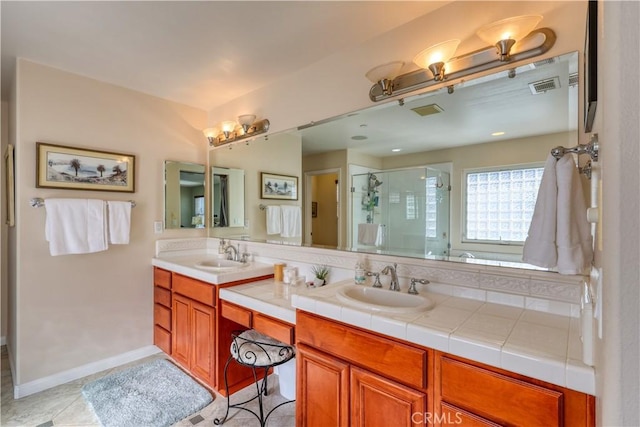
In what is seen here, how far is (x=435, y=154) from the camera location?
170 cm

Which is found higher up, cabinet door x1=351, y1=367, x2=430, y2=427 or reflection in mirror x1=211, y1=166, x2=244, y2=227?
reflection in mirror x1=211, y1=166, x2=244, y2=227

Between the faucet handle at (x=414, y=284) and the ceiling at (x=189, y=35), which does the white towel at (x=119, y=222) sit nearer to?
the ceiling at (x=189, y=35)

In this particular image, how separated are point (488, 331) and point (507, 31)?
4.14 ft

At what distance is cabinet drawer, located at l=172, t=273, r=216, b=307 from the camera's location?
2.10 metres

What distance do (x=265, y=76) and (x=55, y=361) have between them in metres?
2.74

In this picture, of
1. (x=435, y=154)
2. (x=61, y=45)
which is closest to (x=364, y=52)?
(x=435, y=154)

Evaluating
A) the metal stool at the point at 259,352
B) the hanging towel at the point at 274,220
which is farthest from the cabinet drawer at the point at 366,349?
the hanging towel at the point at 274,220

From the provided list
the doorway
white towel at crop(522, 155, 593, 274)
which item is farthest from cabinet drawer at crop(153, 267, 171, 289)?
white towel at crop(522, 155, 593, 274)

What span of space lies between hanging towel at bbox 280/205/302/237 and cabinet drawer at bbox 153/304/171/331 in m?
1.25

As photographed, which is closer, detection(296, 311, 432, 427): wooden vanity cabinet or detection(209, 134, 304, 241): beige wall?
detection(296, 311, 432, 427): wooden vanity cabinet

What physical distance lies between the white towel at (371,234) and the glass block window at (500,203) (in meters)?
0.52

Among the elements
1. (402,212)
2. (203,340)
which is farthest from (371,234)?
(203,340)

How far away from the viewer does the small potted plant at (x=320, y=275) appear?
6.71ft

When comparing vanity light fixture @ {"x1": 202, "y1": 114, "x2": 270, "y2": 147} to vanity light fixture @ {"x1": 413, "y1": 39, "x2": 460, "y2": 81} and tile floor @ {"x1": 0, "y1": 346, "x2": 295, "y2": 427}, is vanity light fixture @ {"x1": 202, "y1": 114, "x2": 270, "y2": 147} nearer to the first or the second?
vanity light fixture @ {"x1": 413, "y1": 39, "x2": 460, "y2": 81}
